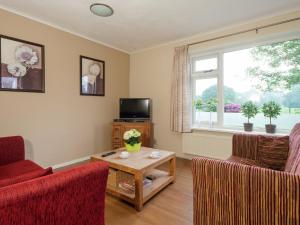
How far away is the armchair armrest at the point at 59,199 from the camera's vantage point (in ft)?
2.39

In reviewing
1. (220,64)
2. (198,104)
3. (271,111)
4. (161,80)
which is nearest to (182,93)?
(198,104)

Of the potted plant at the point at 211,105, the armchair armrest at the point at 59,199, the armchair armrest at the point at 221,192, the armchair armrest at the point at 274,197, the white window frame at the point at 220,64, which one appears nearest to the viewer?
the armchair armrest at the point at 59,199

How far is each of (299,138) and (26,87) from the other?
3.43 meters

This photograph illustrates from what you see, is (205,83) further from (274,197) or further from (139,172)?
(274,197)

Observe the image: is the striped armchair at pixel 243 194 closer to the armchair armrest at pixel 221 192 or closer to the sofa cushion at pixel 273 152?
the armchair armrest at pixel 221 192

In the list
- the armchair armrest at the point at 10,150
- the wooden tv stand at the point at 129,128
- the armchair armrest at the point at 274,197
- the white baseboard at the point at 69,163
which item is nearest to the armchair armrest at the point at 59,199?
the armchair armrest at the point at 274,197

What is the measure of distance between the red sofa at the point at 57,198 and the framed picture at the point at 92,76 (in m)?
2.71

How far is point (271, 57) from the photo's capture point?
2.79 metres

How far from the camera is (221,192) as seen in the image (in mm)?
1121

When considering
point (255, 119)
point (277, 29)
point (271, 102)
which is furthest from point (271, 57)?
point (255, 119)

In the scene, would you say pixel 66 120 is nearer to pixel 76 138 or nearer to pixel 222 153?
pixel 76 138

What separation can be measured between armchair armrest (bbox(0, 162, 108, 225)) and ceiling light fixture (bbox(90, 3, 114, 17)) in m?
2.24

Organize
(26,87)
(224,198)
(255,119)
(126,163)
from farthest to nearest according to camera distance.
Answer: (255,119) < (26,87) < (126,163) < (224,198)

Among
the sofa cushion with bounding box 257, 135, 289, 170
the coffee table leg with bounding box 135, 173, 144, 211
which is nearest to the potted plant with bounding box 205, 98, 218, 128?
the sofa cushion with bounding box 257, 135, 289, 170
